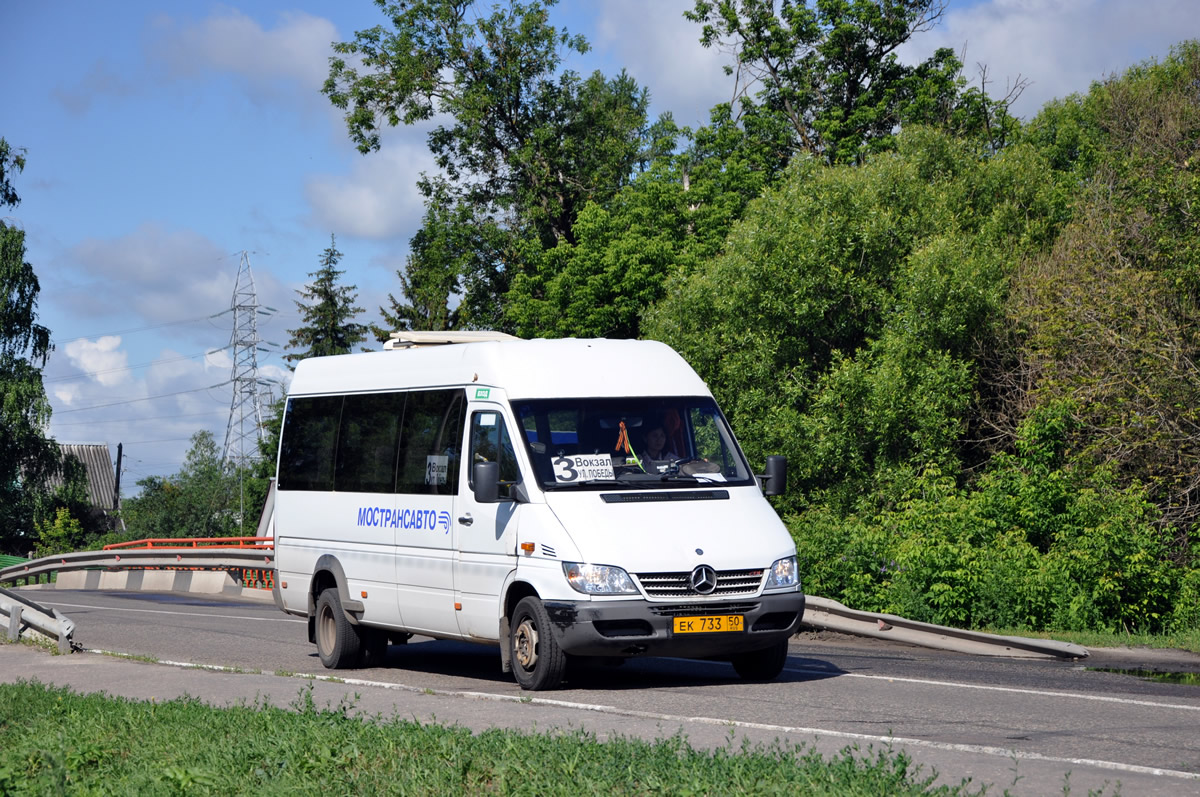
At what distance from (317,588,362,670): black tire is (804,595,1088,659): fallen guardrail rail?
462cm

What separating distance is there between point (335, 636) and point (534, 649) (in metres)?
3.52

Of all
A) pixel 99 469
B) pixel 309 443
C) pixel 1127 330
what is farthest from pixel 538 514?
pixel 99 469

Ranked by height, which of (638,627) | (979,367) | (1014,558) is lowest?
(638,627)

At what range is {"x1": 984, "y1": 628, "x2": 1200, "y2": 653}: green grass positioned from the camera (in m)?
14.4

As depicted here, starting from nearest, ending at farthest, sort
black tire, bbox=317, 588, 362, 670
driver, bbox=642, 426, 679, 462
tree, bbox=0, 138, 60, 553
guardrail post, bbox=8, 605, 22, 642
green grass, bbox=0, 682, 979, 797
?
green grass, bbox=0, 682, 979, 797
driver, bbox=642, 426, 679, 462
black tire, bbox=317, 588, 362, 670
guardrail post, bbox=8, 605, 22, 642
tree, bbox=0, 138, 60, 553

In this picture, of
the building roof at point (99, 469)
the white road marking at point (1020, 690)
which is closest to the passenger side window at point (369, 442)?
the white road marking at point (1020, 690)

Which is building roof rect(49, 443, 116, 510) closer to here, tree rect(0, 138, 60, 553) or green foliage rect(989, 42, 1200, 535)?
tree rect(0, 138, 60, 553)

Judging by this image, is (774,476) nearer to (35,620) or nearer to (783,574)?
(783,574)

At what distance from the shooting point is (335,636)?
1332 cm

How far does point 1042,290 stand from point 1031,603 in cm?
926

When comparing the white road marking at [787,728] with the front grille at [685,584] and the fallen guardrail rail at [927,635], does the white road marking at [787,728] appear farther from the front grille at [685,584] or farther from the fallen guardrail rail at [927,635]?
the fallen guardrail rail at [927,635]

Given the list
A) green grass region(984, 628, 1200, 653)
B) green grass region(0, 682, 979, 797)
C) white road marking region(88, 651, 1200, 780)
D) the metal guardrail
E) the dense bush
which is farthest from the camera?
the metal guardrail

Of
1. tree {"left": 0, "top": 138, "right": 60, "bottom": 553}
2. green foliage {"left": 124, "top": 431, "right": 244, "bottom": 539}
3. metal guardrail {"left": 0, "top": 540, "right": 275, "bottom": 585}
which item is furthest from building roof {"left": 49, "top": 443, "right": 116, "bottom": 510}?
metal guardrail {"left": 0, "top": 540, "right": 275, "bottom": 585}

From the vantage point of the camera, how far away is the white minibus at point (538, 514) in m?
10.1
